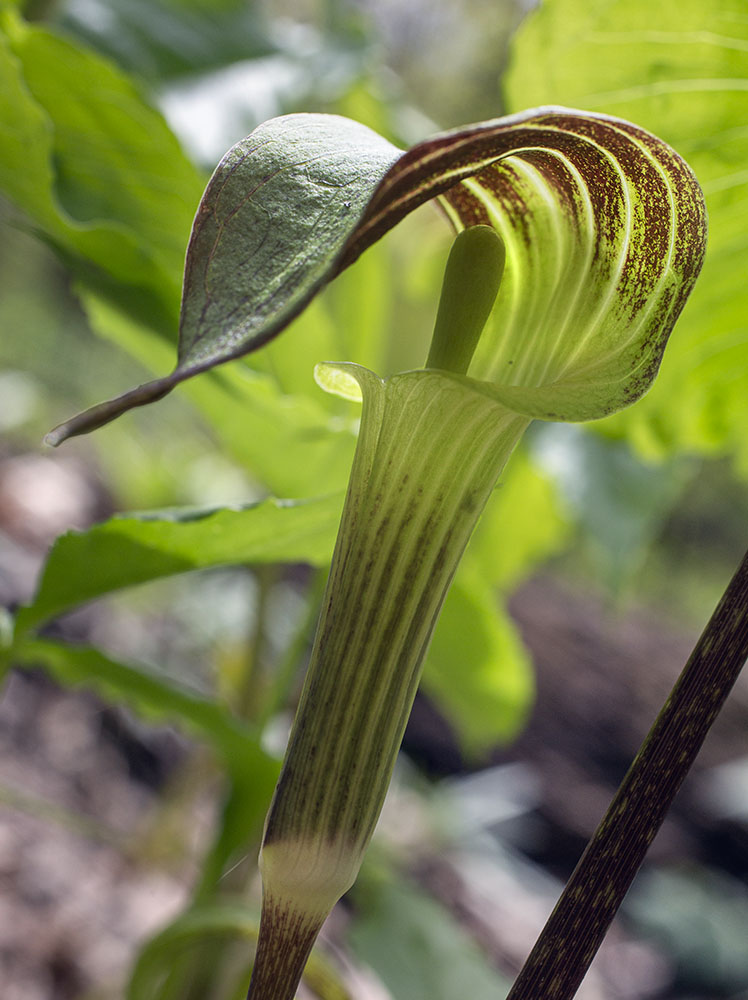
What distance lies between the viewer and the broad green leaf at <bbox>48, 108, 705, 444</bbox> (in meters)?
0.21

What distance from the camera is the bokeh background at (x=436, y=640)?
1.88 ft

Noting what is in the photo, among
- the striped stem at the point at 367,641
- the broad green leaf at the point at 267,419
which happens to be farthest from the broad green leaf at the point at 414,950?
the striped stem at the point at 367,641

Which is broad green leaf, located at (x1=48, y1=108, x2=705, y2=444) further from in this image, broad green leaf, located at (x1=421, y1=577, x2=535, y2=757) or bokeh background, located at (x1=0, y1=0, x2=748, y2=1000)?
broad green leaf, located at (x1=421, y1=577, x2=535, y2=757)

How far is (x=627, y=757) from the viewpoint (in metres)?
2.16

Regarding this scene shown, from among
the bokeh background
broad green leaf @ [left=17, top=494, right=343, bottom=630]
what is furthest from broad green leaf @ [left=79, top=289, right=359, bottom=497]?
broad green leaf @ [left=17, top=494, right=343, bottom=630]

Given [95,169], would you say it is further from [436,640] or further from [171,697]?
[436,640]

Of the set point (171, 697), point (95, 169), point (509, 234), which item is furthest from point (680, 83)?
point (171, 697)

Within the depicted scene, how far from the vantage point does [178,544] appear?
427 mm

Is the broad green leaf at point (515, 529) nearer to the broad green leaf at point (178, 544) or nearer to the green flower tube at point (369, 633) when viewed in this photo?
the broad green leaf at point (178, 544)

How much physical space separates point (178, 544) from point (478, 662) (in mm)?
571

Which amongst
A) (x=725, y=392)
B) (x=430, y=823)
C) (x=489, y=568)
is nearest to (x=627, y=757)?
(x=430, y=823)

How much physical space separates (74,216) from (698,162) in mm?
436

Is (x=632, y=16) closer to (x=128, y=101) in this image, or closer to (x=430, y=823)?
(x=128, y=101)

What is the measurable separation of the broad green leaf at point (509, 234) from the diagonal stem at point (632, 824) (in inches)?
3.7
